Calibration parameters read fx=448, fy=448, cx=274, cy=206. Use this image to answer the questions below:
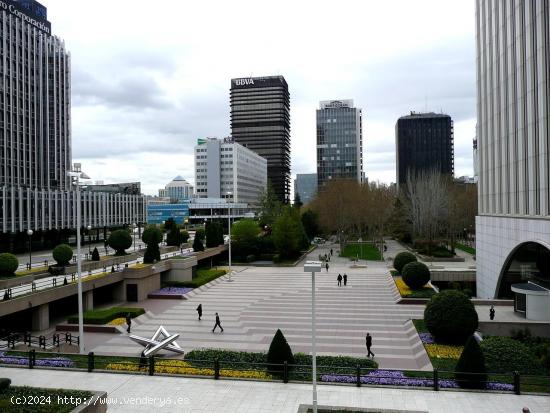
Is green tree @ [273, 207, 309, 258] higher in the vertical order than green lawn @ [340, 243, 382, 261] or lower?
higher

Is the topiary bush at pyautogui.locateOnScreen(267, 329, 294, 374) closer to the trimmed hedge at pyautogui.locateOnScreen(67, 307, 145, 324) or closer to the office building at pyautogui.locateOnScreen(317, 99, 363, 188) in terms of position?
the trimmed hedge at pyautogui.locateOnScreen(67, 307, 145, 324)

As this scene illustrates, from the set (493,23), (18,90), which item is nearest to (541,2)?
(493,23)

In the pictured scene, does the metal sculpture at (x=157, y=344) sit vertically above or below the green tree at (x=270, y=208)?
below

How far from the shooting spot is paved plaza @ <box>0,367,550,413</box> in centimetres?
1276

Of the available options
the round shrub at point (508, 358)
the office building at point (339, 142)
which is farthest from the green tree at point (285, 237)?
the office building at point (339, 142)

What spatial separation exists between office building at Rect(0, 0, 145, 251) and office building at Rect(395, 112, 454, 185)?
462 ft

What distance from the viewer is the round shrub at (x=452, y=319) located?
2117cm

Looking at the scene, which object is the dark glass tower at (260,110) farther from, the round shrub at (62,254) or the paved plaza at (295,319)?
the round shrub at (62,254)

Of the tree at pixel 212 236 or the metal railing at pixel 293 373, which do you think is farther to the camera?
the tree at pixel 212 236

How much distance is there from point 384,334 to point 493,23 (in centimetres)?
2473

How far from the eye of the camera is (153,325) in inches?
1083

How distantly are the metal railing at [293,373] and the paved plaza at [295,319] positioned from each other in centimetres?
413

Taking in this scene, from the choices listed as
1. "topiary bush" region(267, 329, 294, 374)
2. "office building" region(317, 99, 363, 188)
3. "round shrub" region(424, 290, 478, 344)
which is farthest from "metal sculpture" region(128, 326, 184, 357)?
"office building" region(317, 99, 363, 188)

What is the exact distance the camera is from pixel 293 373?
15812 mm
